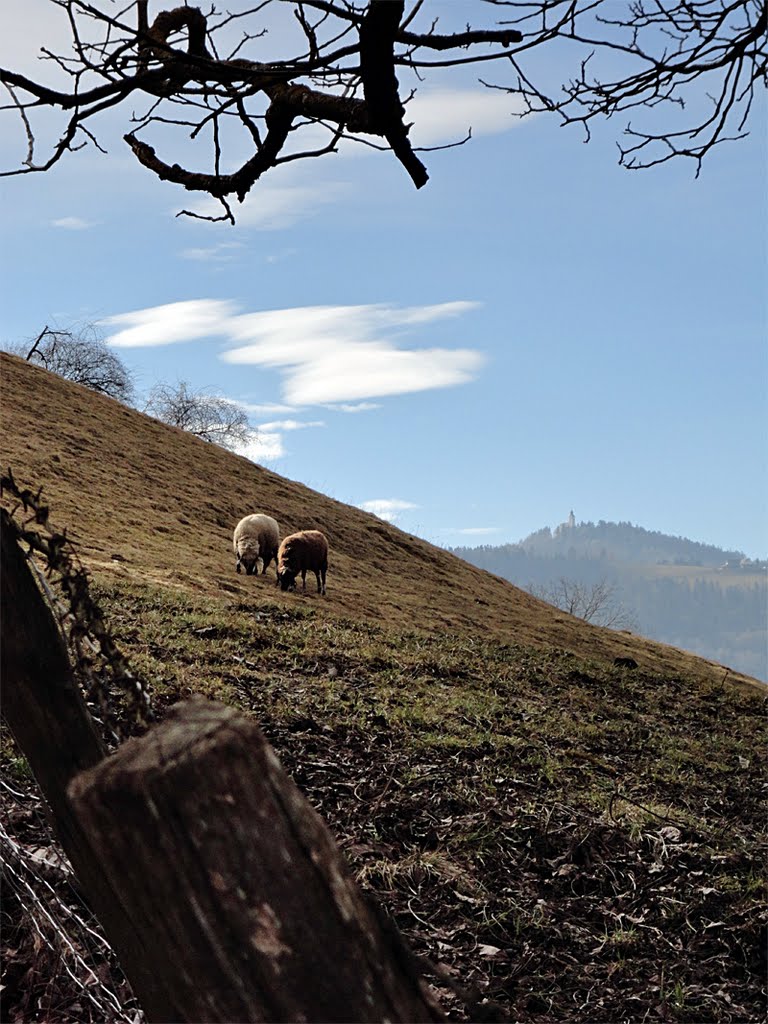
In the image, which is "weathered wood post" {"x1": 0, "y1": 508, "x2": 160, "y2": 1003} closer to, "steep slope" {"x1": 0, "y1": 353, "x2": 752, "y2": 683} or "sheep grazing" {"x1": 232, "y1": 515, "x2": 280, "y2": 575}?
"steep slope" {"x1": 0, "y1": 353, "x2": 752, "y2": 683}

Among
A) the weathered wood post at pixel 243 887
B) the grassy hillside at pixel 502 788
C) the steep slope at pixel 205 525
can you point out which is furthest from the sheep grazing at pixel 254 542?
the weathered wood post at pixel 243 887

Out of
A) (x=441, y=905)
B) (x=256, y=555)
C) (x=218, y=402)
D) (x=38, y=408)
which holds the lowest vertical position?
(x=441, y=905)

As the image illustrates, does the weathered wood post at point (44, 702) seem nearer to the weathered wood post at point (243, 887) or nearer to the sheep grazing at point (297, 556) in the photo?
the weathered wood post at point (243, 887)

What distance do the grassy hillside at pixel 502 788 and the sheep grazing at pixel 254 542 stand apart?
1.93 m

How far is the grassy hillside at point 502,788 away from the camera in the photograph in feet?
14.5

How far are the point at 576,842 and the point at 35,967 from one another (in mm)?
3217

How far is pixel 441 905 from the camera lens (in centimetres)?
486

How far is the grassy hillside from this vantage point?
174 inches

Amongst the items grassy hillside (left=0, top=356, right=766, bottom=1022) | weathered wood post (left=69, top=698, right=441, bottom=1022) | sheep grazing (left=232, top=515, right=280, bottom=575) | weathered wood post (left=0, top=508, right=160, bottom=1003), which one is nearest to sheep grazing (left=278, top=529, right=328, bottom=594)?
grassy hillside (left=0, top=356, right=766, bottom=1022)

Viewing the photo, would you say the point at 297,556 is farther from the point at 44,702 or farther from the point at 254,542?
the point at 44,702

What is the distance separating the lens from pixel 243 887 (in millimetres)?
1413

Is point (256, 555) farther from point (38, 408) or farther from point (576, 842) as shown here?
point (576, 842)

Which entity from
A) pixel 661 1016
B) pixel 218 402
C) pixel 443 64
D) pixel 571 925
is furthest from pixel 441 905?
pixel 218 402

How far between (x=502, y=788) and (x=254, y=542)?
1757 cm
